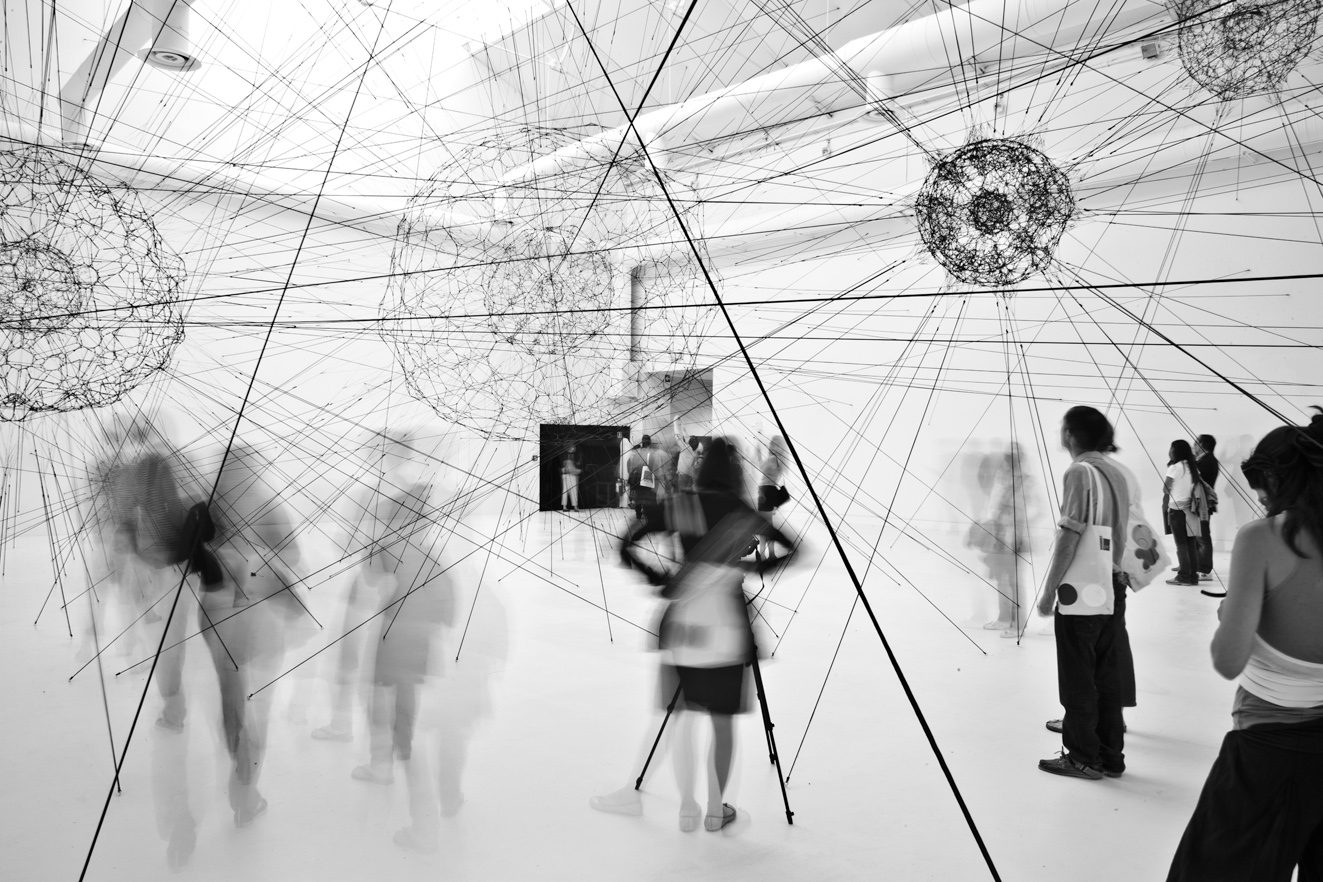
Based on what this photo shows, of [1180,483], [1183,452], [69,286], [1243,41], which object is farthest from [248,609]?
[1180,483]

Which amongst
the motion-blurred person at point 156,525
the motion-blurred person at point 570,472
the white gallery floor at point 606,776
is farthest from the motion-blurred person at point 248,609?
the motion-blurred person at point 570,472

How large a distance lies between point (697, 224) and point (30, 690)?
3.55 m

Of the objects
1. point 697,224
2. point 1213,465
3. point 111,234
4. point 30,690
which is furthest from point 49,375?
point 1213,465

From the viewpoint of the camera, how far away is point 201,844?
255 centimetres

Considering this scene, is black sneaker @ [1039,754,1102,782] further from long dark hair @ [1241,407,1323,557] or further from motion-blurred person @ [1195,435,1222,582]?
long dark hair @ [1241,407,1323,557]

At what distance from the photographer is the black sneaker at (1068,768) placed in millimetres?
3098

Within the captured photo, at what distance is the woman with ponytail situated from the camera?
1.65 m

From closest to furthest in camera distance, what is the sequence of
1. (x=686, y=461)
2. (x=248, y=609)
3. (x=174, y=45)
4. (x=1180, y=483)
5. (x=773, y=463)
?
(x=248, y=609) < (x=174, y=45) < (x=1180, y=483) < (x=686, y=461) < (x=773, y=463)

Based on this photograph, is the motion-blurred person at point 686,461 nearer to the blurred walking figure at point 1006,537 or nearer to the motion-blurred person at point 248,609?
the motion-blurred person at point 248,609

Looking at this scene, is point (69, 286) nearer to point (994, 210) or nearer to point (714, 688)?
point (714, 688)

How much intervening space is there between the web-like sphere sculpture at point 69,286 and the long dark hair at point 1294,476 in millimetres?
3552

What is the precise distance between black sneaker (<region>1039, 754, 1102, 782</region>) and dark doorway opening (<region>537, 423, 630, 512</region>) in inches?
91.9

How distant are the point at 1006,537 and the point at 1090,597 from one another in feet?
8.52

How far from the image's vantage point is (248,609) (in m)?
3.02
